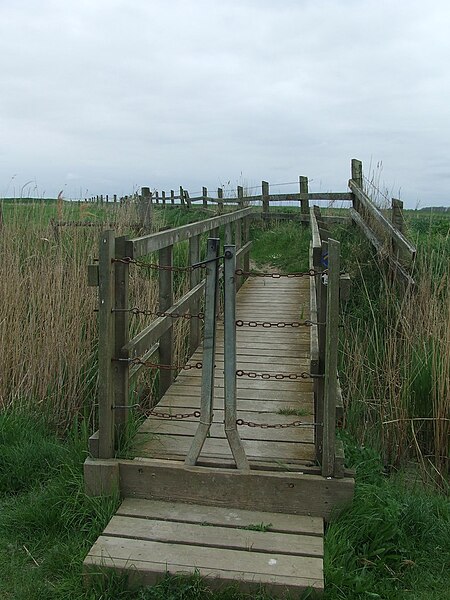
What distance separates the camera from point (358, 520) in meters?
3.29

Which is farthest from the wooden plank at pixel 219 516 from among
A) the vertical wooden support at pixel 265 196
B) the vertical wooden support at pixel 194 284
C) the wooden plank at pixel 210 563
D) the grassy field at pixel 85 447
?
the vertical wooden support at pixel 265 196

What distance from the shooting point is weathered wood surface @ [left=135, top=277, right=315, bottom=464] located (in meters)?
3.75

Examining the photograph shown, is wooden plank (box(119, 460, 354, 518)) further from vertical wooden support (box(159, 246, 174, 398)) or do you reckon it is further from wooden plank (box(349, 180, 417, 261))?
wooden plank (box(349, 180, 417, 261))

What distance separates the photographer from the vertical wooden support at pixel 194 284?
18.7 ft

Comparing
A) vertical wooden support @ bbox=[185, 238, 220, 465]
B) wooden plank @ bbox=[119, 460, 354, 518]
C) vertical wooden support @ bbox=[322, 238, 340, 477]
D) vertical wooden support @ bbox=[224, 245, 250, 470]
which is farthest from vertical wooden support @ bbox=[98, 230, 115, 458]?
vertical wooden support @ bbox=[322, 238, 340, 477]

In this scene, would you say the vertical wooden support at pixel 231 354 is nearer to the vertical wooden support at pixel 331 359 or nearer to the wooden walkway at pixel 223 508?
the wooden walkway at pixel 223 508

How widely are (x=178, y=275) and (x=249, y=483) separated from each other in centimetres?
609

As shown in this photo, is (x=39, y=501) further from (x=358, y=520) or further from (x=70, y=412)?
(x=358, y=520)

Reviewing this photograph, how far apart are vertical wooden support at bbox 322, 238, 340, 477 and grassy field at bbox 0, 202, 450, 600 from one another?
0.29 metres

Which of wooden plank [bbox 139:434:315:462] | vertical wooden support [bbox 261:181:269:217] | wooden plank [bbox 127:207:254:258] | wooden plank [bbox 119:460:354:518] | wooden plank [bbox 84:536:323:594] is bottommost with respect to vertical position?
wooden plank [bbox 84:536:323:594]

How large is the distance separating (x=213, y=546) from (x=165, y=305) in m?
2.09

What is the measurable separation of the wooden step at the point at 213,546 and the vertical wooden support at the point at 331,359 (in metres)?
0.33

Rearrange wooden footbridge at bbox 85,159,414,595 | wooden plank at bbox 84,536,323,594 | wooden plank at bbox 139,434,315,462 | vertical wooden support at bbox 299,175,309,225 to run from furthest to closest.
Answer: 1. vertical wooden support at bbox 299,175,309,225
2. wooden plank at bbox 139,434,315,462
3. wooden footbridge at bbox 85,159,414,595
4. wooden plank at bbox 84,536,323,594

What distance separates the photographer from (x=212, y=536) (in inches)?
122
